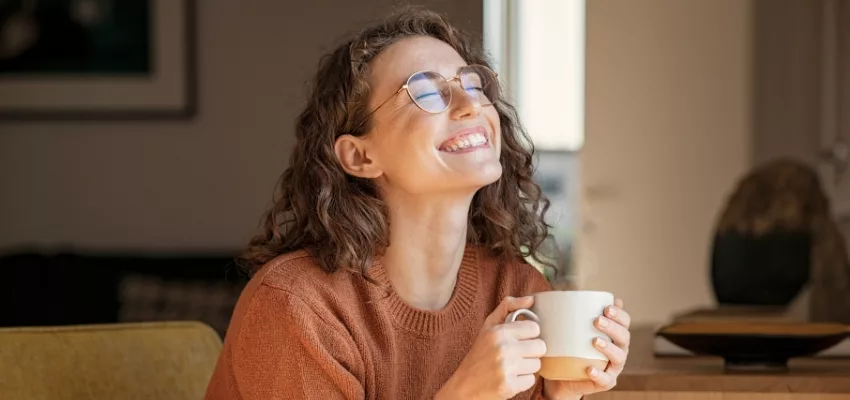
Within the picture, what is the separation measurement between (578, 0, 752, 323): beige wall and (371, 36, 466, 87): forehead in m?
3.81

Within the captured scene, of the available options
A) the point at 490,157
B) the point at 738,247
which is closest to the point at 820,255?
the point at 738,247

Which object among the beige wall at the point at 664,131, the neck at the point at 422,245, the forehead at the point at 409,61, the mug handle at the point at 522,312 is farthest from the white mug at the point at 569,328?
the beige wall at the point at 664,131

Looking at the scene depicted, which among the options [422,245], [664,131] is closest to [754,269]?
[422,245]

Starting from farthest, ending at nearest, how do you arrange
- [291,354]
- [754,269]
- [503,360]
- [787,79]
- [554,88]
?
[554,88], [787,79], [754,269], [291,354], [503,360]

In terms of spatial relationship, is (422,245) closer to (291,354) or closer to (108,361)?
(291,354)

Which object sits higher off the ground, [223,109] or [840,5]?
[840,5]

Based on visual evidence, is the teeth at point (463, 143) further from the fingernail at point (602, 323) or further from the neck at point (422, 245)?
the fingernail at point (602, 323)

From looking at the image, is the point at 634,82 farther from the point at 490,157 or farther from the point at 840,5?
the point at 490,157

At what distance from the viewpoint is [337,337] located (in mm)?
1394

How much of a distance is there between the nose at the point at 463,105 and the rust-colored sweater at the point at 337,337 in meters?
0.23

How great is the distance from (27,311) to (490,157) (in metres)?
2.32

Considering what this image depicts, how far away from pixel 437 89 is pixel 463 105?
1.7 inches

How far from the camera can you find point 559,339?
1.21 metres

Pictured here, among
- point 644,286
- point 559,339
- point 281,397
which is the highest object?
point 559,339
